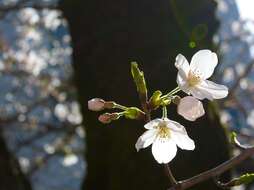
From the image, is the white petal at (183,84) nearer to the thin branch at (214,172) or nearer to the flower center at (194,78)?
the flower center at (194,78)

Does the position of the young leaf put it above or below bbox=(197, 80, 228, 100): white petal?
above

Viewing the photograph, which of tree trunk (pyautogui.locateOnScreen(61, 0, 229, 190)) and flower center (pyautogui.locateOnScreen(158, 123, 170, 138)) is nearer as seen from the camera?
flower center (pyautogui.locateOnScreen(158, 123, 170, 138))

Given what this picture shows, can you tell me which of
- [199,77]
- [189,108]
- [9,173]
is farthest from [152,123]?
[9,173]

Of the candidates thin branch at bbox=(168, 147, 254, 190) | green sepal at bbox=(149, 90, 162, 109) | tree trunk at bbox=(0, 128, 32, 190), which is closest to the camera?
thin branch at bbox=(168, 147, 254, 190)

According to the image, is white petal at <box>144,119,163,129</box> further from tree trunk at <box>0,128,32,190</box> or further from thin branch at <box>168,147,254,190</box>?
tree trunk at <box>0,128,32,190</box>

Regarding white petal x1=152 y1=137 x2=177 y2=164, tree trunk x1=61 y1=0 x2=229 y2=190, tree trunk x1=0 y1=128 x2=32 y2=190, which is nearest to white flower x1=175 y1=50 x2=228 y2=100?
white petal x1=152 y1=137 x2=177 y2=164

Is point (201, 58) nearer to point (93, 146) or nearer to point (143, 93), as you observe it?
point (143, 93)

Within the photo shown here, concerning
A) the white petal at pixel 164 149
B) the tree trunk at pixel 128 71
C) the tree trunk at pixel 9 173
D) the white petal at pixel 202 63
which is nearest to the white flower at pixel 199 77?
the white petal at pixel 202 63

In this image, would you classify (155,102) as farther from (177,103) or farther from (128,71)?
(128,71)
